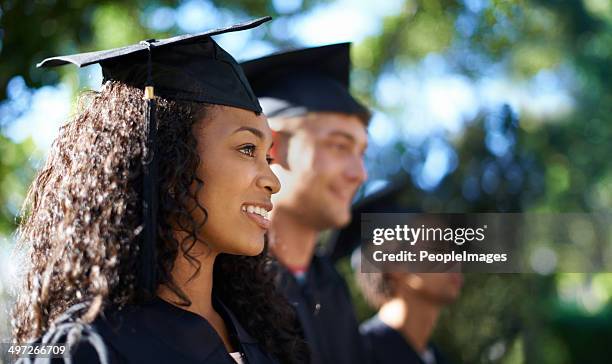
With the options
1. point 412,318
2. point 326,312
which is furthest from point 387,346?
point 326,312

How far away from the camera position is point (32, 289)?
1.82 metres

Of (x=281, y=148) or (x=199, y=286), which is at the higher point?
(x=281, y=148)

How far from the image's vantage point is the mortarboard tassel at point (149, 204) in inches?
70.2

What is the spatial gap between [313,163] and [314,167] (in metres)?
0.02

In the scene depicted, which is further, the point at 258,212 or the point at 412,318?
the point at 412,318

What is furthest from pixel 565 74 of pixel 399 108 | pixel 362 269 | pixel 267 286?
pixel 267 286

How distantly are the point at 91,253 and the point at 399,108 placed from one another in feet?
20.4

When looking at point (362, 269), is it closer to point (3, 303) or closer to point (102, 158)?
point (3, 303)

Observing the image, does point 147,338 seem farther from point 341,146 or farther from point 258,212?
point 341,146

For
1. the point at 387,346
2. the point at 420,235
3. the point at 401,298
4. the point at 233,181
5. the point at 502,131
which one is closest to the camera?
the point at 233,181

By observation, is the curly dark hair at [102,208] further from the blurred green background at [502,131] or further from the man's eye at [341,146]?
the blurred green background at [502,131]

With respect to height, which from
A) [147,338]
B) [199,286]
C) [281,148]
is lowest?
[147,338]

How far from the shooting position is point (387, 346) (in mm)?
4281

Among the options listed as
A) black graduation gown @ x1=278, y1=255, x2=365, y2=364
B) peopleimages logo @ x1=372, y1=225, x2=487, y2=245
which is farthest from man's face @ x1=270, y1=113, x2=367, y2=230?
peopleimages logo @ x1=372, y1=225, x2=487, y2=245
